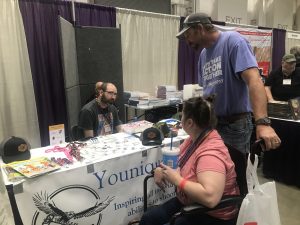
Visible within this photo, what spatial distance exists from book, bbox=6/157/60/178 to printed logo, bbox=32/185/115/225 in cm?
11

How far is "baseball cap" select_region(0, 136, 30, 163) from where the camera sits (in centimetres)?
146

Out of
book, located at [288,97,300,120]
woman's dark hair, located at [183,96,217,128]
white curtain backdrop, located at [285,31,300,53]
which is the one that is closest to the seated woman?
woman's dark hair, located at [183,96,217,128]

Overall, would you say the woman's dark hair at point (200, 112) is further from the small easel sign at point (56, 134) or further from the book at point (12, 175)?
the small easel sign at point (56, 134)

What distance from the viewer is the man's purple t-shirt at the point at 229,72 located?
152 cm

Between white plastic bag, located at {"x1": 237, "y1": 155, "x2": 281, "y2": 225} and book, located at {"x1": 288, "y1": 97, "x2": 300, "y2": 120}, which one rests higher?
book, located at {"x1": 288, "y1": 97, "x2": 300, "y2": 120}

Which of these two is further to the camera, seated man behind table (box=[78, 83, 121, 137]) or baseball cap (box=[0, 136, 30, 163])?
seated man behind table (box=[78, 83, 121, 137])

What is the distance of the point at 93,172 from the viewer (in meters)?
1.45

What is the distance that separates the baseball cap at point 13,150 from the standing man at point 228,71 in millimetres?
1109

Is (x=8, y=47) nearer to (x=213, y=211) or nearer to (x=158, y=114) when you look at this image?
(x=158, y=114)

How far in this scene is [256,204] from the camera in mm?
1161

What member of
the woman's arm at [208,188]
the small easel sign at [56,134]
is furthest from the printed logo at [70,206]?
the woman's arm at [208,188]

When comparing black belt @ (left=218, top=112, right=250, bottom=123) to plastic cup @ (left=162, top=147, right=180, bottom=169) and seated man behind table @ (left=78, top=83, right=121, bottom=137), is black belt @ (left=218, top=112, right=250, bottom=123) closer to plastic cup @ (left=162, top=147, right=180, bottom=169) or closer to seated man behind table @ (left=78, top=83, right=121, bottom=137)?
plastic cup @ (left=162, top=147, right=180, bottom=169)

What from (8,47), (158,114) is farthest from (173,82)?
(8,47)

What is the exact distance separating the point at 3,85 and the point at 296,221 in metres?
3.22
